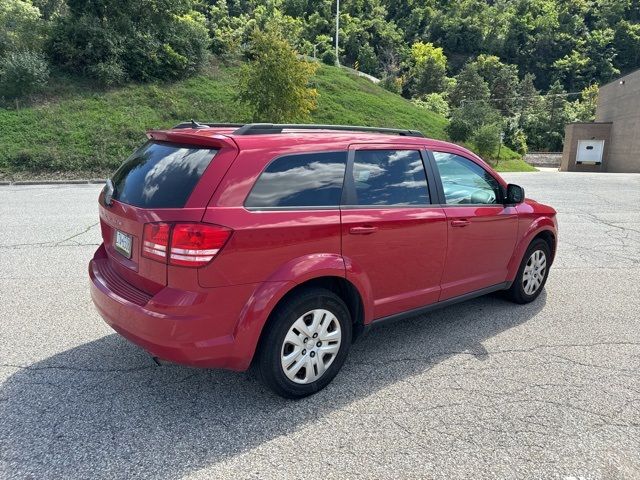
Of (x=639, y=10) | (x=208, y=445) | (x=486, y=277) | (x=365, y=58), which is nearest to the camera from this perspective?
(x=208, y=445)

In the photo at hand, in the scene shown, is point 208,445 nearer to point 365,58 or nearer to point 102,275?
point 102,275

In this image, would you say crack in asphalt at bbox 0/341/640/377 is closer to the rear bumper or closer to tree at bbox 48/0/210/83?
the rear bumper

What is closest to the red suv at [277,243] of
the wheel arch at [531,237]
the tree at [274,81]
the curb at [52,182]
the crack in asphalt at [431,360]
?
the crack in asphalt at [431,360]

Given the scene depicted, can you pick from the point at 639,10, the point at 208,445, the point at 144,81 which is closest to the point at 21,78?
the point at 144,81

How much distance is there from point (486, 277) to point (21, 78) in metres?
24.3

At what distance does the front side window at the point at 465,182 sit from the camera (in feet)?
12.4

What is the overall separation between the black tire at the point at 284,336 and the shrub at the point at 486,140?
32.7m

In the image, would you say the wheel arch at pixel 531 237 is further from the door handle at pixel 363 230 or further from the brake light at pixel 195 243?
the brake light at pixel 195 243

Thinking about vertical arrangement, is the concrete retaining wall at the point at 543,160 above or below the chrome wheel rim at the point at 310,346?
above

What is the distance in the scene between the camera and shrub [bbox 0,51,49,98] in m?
20.9

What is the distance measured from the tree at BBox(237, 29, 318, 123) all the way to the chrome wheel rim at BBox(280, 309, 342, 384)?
18979mm

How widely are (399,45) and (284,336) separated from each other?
392ft

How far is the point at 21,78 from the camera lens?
2108 cm

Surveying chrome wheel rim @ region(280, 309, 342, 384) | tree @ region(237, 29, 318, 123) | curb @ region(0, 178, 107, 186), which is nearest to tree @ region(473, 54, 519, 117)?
tree @ region(237, 29, 318, 123)
